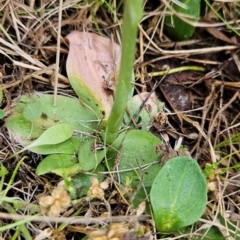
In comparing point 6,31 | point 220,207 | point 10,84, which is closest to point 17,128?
point 10,84

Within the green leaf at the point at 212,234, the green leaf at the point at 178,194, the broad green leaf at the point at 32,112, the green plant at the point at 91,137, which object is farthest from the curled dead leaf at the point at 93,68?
the green leaf at the point at 212,234

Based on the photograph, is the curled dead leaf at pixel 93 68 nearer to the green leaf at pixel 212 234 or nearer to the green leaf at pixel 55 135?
the green leaf at pixel 55 135

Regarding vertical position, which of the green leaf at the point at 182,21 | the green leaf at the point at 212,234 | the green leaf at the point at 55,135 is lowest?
the green leaf at the point at 212,234

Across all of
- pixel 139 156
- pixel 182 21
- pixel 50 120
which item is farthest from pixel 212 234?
pixel 182 21

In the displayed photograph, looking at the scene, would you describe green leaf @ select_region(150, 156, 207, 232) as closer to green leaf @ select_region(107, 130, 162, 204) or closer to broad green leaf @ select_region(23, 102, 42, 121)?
green leaf @ select_region(107, 130, 162, 204)

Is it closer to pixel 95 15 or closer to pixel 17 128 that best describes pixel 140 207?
pixel 17 128

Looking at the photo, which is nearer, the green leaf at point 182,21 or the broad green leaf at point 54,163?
the broad green leaf at point 54,163

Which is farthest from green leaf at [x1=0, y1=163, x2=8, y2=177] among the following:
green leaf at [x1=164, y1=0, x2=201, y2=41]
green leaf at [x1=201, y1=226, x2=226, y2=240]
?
green leaf at [x1=164, y1=0, x2=201, y2=41]
